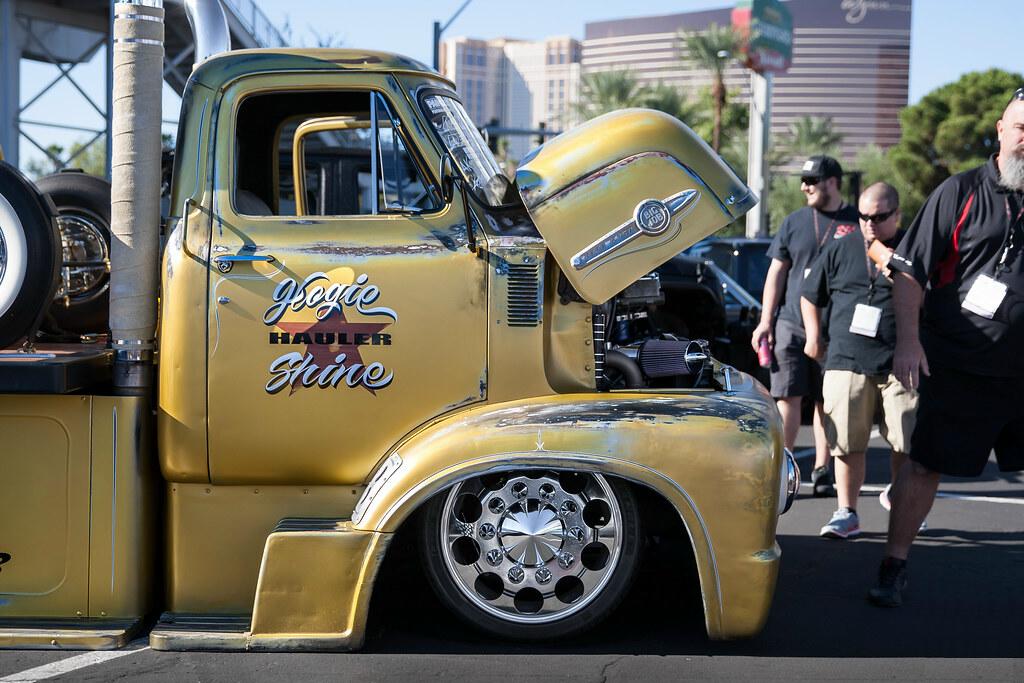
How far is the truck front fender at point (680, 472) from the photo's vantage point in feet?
12.7

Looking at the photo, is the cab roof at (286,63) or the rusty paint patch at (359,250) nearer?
the rusty paint patch at (359,250)

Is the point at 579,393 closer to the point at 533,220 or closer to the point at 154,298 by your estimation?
the point at 533,220

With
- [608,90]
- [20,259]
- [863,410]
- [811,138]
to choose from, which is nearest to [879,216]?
[863,410]

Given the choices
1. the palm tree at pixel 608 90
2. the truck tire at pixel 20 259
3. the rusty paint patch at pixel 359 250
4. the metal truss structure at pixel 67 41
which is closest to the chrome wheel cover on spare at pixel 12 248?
the truck tire at pixel 20 259

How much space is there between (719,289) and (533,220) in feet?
20.3

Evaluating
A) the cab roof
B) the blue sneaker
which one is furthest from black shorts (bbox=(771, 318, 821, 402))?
the cab roof

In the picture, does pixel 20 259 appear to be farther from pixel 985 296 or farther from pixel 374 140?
pixel 985 296

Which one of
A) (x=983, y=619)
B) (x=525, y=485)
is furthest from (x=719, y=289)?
(x=525, y=485)

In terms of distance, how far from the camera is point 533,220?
161 inches

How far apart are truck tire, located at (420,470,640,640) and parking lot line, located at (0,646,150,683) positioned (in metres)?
1.16

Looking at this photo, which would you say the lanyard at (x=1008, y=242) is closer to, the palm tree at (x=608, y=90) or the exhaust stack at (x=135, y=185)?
the exhaust stack at (x=135, y=185)

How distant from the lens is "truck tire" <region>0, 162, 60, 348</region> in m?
4.02

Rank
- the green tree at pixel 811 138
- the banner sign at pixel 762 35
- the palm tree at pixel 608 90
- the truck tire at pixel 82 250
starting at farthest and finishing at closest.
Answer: the green tree at pixel 811 138
the palm tree at pixel 608 90
the banner sign at pixel 762 35
the truck tire at pixel 82 250

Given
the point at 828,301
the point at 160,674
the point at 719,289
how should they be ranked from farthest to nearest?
→ 1. the point at 719,289
2. the point at 828,301
3. the point at 160,674
